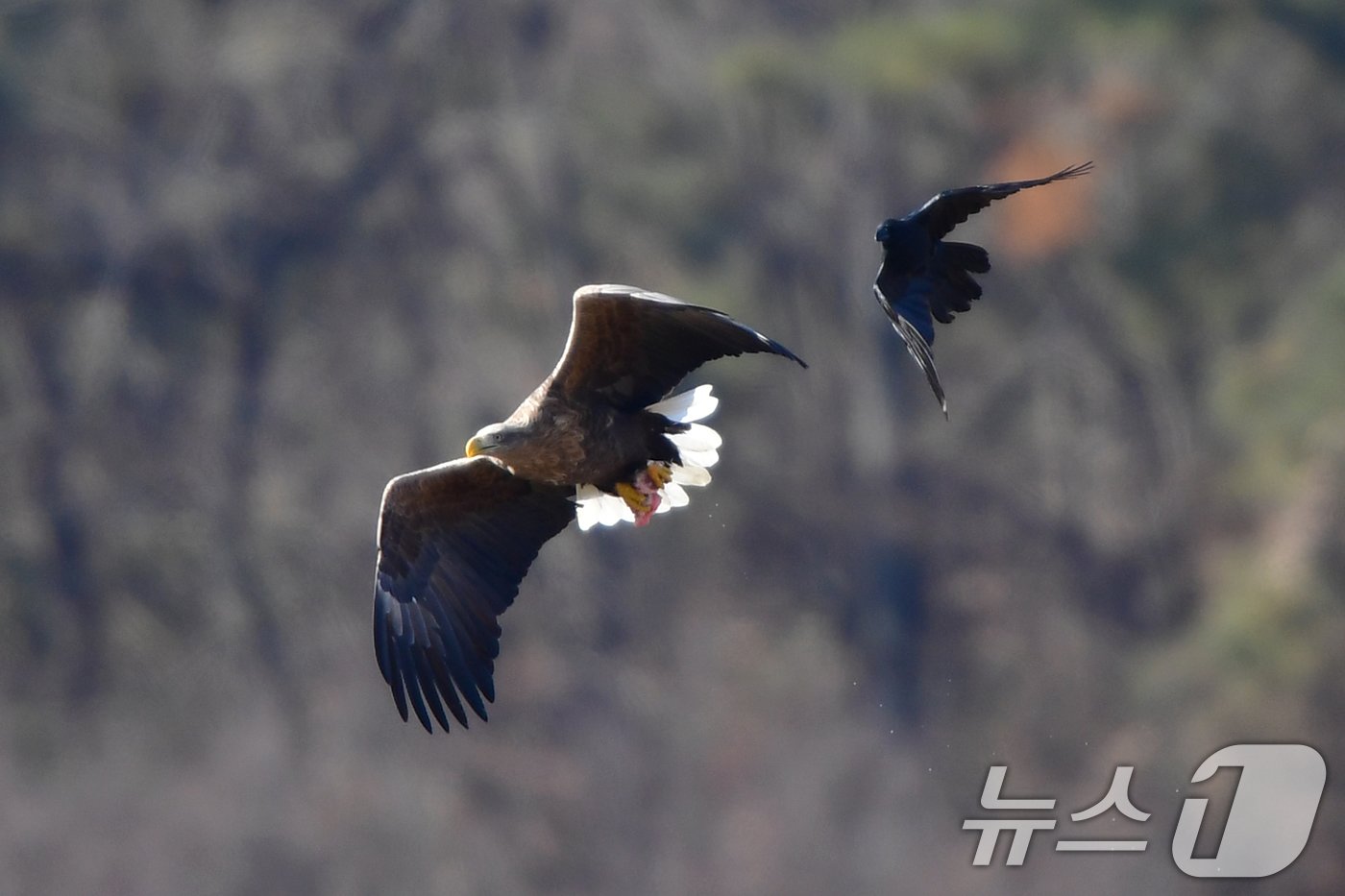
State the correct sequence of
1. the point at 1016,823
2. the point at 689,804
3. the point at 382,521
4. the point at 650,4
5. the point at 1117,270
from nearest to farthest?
the point at 382,521
the point at 1016,823
the point at 689,804
the point at 1117,270
the point at 650,4

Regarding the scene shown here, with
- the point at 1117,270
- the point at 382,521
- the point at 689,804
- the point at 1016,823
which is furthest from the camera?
the point at 1117,270

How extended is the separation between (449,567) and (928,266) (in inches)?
88.6

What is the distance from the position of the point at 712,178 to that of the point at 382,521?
50.0 ft

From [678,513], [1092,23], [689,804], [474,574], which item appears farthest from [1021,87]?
[474,574]

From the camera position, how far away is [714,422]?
71.2 feet

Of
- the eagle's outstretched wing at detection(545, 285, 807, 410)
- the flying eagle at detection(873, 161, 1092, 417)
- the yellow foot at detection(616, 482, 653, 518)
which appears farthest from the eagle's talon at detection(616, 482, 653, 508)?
the flying eagle at detection(873, 161, 1092, 417)

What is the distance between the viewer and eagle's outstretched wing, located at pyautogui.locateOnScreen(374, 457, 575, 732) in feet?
33.6

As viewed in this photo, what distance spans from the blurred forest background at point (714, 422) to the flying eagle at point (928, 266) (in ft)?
42.1

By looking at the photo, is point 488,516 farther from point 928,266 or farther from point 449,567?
point 928,266

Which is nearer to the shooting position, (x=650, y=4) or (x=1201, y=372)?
(x=1201, y=372)

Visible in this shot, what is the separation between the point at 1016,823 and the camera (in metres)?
18.6

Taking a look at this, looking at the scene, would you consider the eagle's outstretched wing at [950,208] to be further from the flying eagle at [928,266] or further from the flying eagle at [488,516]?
the flying eagle at [488,516]

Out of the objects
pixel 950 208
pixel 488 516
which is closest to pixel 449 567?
pixel 488 516

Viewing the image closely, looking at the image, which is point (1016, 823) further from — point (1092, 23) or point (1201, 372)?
point (1092, 23)
